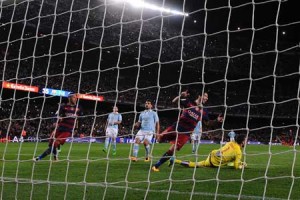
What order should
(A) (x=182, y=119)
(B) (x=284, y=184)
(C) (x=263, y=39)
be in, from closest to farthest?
(B) (x=284, y=184) → (A) (x=182, y=119) → (C) (x=263, y=39)

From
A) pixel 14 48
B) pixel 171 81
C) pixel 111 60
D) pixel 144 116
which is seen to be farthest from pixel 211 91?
pixel 144 116

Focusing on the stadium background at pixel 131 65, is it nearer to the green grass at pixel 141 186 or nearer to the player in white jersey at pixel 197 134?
the player in white jersey at pixel 197 134

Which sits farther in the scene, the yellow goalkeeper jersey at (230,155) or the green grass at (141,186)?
the yellow goalkeeper jersey at (230,155)

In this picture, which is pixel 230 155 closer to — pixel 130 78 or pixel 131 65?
pixel 130 78

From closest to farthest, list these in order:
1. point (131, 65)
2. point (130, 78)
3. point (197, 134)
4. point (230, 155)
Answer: point (230, 155) → point (197, 134) → point (130, 78) → point (131, 65)

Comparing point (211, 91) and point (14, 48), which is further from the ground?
point (14, 48)

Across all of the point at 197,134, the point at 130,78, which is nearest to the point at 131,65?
the point at 130,78

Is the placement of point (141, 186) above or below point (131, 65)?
above

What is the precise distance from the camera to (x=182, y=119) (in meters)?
7.12

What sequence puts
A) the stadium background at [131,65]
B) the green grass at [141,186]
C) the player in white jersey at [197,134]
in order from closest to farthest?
1. the green grass at [141,186]
2. the player in white jersey at [197,134]
3. the stadium background at [131,65]

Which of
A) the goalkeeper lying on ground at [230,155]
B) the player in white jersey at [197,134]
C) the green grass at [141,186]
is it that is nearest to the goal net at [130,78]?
the green grass at [141,186]

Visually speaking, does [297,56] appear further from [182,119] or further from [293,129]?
[182,119]

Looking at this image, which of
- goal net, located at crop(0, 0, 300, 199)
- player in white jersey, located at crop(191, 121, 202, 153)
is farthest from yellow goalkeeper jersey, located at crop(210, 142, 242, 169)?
player in white jersey, located at crop(191, 121, 202, 153)

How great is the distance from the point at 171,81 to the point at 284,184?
2174cm
